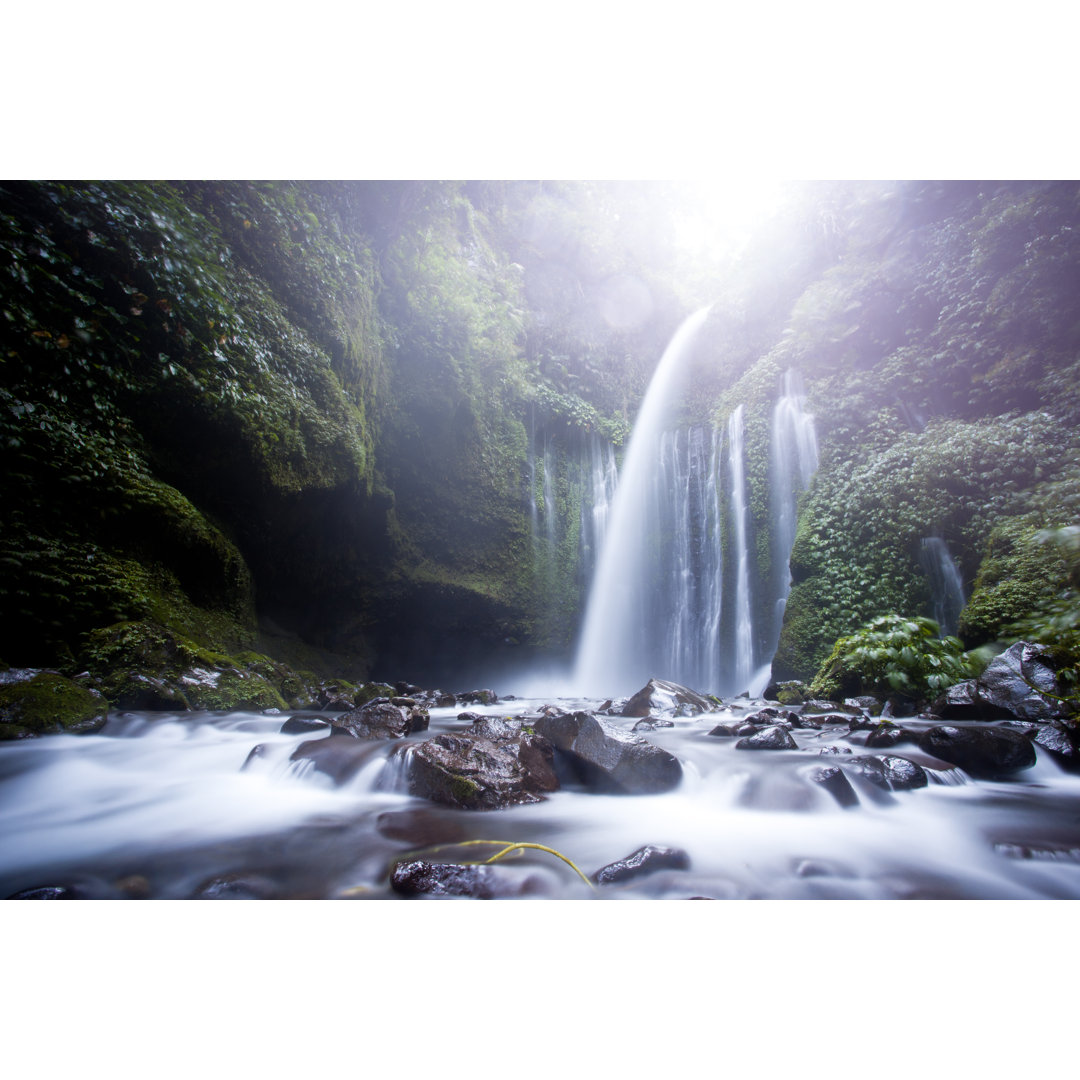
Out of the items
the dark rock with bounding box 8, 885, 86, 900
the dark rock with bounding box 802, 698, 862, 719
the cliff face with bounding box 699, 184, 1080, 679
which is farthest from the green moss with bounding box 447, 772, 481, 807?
the cliff face with bounding box 699, 184, 1080, 679

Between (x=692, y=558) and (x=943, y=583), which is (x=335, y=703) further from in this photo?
(x=943, y=583)

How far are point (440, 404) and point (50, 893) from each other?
729 centimetres

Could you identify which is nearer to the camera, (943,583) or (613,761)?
(613,761)

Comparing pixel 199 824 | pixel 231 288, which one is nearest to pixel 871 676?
pixel 199 824

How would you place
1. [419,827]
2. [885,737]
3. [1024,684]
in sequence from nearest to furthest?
[419,827], [885,737], [1024,684]

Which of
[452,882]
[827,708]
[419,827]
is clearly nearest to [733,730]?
[827,708]

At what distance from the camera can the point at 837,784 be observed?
222cm

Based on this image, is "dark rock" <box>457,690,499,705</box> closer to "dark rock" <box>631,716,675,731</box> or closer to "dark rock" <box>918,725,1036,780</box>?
"dark rock" <box>631,716,675,731</box>

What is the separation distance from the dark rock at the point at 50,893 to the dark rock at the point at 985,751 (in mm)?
3973

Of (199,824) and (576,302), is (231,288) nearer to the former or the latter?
(199,824)

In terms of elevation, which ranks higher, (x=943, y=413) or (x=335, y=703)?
(x=943, y=413)

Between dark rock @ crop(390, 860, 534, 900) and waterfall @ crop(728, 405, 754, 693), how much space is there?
7.06m

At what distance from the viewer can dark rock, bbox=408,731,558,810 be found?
2143 millimetres

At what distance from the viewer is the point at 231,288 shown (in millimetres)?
4812
